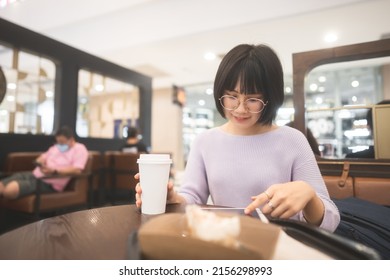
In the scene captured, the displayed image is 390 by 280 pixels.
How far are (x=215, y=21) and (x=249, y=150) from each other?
540 mm

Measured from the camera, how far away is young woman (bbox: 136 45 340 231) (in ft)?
2.20

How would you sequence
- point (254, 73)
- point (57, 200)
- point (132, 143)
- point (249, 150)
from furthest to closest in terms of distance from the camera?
point (57, 200) < point (132, 143) < point (249, 150) < point (254, 73)

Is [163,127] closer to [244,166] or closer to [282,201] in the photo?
[244,166]

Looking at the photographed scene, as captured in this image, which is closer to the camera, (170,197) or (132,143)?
(170,197)

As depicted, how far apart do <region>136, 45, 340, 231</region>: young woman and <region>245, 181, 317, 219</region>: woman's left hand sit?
0.07m

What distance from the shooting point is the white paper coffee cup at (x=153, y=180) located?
21.4 inches

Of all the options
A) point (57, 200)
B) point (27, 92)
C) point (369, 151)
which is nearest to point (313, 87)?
point (369, 151)

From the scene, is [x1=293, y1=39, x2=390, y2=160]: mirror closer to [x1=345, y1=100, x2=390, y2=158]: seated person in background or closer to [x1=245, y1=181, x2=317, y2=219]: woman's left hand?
[x1=345, y1=100, x2=390, y2=158]: seated person in background

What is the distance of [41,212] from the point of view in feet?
5.67

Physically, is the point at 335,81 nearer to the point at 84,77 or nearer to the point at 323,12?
the point at 323,12

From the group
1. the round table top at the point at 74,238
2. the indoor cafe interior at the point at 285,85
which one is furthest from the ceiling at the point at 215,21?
the round table top at the point at 74,238

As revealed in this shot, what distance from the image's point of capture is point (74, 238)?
0.45 metres

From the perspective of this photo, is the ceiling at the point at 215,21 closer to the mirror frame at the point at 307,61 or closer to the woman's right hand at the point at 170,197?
the mirror frame at the point at 307,61

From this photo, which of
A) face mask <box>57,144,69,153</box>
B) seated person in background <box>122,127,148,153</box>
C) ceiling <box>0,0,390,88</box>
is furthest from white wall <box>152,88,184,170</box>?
ceiling <box>0,0,390,88</box>
